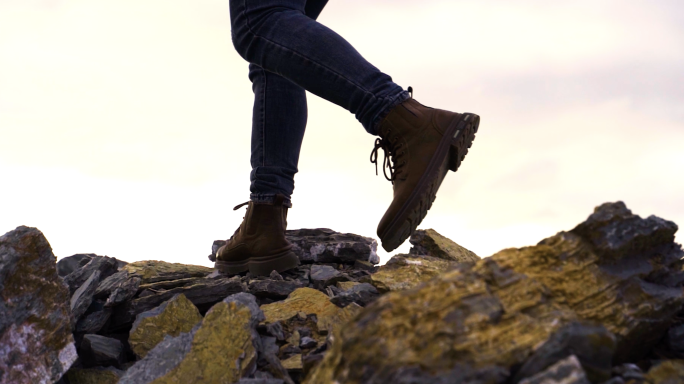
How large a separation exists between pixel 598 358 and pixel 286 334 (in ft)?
5.42

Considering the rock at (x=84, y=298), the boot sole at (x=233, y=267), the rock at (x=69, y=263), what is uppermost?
the boot sole at (x=233, y=267)

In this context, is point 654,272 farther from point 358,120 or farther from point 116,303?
point 116,303

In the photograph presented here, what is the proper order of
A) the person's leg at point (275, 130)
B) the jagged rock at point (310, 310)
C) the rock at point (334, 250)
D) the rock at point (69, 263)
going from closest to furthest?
the jagged rock at point (310, 310) < the person's leg at point (275, 130) < the rock at point (334, 250) < the rock at point (69, 263)

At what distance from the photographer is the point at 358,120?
3.30 meters

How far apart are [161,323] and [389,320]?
199 centimetres

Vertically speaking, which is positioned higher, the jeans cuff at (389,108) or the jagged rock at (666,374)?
the jeans cuff at (389,108)

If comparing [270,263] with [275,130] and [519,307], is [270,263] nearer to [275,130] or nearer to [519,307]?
[275,130]

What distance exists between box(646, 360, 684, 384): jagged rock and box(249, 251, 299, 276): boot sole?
286cm

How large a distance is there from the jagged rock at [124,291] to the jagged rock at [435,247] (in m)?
1.97

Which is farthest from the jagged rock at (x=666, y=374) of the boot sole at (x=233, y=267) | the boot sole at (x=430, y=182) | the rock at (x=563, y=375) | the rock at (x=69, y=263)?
the rock at (x=69, y=263)

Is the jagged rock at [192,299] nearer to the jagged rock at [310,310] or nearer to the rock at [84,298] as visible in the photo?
the rock at [84,298]

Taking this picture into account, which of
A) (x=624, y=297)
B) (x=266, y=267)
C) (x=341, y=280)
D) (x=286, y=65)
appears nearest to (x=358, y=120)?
(x=286, y=65)

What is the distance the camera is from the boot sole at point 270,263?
13.9 ft

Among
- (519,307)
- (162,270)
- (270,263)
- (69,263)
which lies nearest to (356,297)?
(270,263)
